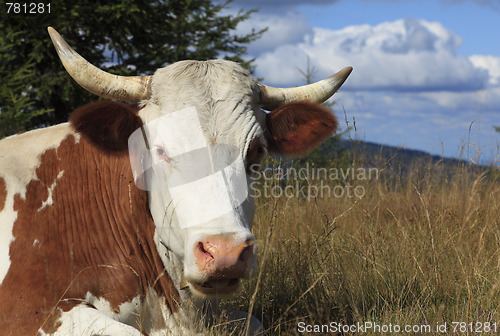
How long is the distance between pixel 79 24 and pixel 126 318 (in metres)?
10.9

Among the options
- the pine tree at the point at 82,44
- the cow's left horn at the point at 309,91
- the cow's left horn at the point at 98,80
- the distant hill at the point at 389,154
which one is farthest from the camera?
the pine tree at the point at 82,44

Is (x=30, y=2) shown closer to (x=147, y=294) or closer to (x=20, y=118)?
(x=20, y=118)

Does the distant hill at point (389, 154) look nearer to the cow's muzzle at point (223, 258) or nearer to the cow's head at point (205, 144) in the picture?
the cow's head at point (205, 144)

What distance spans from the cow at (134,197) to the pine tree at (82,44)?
777 cm

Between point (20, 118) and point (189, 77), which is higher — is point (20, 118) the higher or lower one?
the lower one

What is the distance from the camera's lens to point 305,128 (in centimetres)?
387

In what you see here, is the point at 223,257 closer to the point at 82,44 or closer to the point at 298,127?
the point at 298,127

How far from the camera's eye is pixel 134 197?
3.50 metres

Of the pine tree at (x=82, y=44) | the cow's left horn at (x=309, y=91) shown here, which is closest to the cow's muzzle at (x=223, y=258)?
the cow's left horn at (x=309, y=91)

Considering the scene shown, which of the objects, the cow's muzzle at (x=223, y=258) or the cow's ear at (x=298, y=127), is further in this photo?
the cow's ear at (x=298, y=127)

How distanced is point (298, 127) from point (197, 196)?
4.09 ft

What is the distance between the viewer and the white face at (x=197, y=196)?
2.73m

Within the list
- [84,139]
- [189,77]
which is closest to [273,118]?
[189,77]

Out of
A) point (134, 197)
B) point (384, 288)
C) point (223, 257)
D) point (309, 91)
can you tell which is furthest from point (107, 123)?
point (384, 288)
